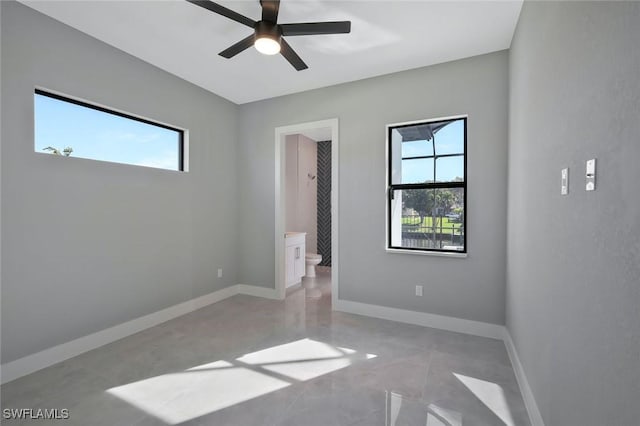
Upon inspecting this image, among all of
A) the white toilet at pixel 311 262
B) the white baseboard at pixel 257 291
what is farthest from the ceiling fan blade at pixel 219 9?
the white toilet at pixel 311 262

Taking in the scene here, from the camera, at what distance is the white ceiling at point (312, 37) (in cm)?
221

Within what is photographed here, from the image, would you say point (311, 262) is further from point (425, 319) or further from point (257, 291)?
point (425, 319)

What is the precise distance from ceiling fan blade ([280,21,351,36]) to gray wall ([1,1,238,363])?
1.85m

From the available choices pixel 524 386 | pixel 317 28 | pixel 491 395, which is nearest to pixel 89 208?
pixel 317 28

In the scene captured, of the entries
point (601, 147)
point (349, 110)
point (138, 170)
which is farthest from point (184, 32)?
point (601, 147)

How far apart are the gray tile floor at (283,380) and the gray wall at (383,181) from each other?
492 millimetres

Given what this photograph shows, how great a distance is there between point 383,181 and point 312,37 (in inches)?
64.7

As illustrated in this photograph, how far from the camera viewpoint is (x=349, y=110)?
352 cm

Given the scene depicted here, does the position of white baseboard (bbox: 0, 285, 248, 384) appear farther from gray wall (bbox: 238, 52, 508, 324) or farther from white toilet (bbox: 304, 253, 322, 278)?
white toilet (bbox: 304, 253, 322, 278)

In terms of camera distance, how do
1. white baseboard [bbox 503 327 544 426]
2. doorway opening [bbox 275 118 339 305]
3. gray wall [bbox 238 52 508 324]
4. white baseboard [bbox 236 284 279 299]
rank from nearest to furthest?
white baseboard [bbox 503 327 544 426]
gray wall [bbox 238 52 508 324]
doorway opening [bbox 275 118 339 305]
white baseboard [bbox 236 284 279 299]

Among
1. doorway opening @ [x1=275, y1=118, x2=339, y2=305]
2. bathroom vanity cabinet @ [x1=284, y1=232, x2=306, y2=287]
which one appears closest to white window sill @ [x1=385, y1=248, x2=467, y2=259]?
doorway opening @ [x1=275, y1=118, x2=339, y2=305]

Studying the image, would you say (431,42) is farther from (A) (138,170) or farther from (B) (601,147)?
(A) (138,170)

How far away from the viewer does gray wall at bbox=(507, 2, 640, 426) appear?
0.81 metres

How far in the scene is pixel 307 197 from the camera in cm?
582
